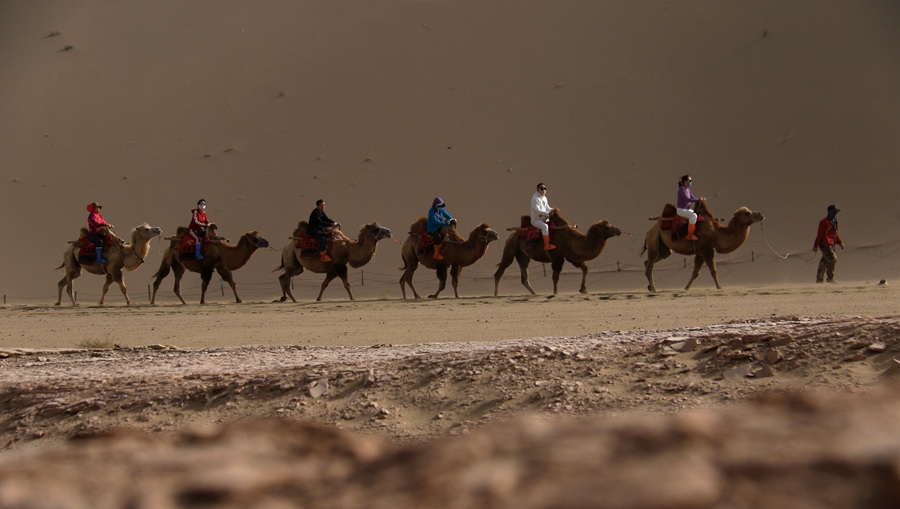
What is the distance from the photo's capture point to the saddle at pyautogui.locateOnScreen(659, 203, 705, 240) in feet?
69.5

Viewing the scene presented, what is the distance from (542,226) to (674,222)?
2653 millimetres

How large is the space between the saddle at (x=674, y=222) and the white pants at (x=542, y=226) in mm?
2337

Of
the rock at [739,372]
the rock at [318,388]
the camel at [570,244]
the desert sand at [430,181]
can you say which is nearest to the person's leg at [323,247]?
the desert sand at [430,181]

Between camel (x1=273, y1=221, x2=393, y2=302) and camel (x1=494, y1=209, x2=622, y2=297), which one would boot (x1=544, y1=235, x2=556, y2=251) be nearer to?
camel (x1=494, y1=209, x2=622, y2=297)

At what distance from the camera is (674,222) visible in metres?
21.3

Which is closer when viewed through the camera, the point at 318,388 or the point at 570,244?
the point at 318,388

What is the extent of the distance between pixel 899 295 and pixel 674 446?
602 inches

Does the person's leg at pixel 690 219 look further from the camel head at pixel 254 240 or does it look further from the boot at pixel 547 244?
the camel head at pixel 254 240

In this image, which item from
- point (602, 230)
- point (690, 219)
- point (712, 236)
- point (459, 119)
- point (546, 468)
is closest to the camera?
point (546, 468)

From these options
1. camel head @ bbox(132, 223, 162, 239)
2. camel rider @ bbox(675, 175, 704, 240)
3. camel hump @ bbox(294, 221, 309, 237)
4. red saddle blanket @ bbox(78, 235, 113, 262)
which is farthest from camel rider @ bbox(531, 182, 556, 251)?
red saddle blanket @ bbox(78, 235, 113, 262)

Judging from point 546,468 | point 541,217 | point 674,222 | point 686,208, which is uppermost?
point 686,208

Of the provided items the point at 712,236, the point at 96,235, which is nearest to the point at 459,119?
the point at 96,235

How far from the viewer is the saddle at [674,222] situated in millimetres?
21188

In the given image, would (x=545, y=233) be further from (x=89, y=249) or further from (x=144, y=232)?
(x=89, y=249)
